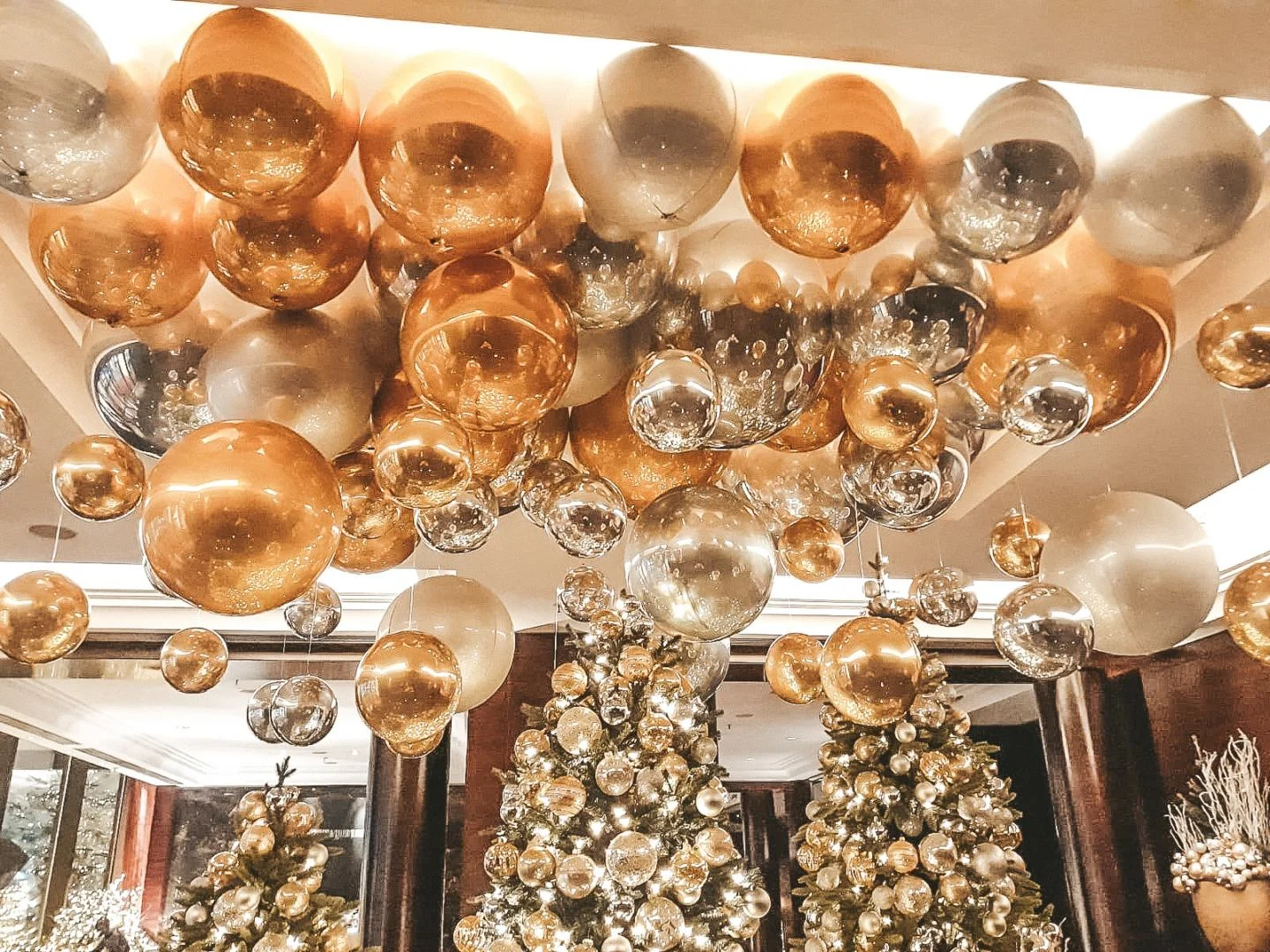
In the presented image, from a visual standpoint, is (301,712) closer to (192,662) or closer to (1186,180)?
(192,662)

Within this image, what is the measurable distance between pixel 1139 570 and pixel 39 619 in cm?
200

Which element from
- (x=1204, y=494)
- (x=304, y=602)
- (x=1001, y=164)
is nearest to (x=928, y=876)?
(x=1204, y=494)

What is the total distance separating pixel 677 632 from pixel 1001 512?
7.82ft

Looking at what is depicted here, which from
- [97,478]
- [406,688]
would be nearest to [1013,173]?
[406,688]

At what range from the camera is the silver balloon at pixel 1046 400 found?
47.5 inches

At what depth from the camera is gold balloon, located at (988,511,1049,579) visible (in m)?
2.08

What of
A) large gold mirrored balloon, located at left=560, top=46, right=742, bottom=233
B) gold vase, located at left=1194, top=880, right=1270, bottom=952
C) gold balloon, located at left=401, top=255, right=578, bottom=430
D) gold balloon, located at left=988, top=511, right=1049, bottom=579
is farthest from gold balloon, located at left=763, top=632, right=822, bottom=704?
gold vase, located at left=1194, top=880, right=1270, bottom=952

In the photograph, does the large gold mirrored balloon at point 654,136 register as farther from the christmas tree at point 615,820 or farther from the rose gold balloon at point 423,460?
the christmas tree at point 615,820

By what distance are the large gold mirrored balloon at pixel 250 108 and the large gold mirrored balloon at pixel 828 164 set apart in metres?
0.52

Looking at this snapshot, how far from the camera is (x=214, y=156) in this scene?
0.95m

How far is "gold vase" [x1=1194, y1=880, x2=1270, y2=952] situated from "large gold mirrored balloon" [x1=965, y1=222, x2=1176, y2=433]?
3.70 metres

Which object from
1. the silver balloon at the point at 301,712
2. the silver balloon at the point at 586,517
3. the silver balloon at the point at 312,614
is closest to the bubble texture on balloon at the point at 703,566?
the silver balloon at the point at 586,517

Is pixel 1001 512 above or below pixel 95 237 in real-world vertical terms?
above

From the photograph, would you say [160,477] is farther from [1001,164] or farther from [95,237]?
[1001,164]
